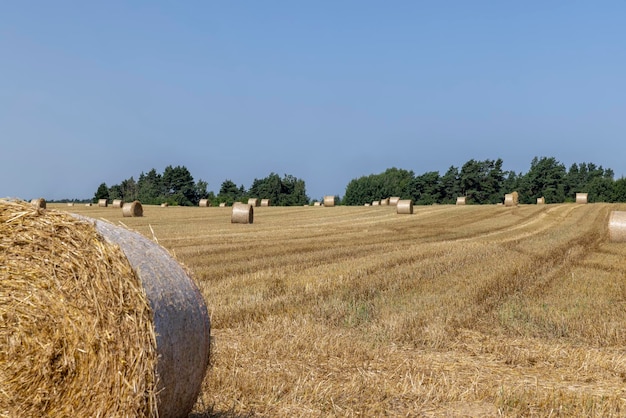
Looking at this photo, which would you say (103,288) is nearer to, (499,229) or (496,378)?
(496,378)

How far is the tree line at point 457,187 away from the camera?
85562mm

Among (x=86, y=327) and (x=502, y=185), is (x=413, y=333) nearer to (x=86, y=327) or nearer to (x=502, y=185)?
(x=86, y=327)

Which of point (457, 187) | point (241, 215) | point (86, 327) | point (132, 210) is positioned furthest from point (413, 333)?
point (457, 187)

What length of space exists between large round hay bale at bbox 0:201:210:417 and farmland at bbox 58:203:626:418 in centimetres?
104

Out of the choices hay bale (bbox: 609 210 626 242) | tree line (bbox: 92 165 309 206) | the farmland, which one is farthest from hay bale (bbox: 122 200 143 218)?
tree line (bbox: 92 165 309 206)

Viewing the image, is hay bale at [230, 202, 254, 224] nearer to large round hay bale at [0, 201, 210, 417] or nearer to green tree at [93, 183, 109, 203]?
large round hay bale at [0, 201, 210, 417]

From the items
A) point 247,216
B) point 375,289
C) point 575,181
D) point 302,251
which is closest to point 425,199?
point 575,181

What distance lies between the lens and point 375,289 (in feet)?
35.9

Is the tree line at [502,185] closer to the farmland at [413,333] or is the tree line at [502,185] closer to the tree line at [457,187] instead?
the tree line at [457,187]

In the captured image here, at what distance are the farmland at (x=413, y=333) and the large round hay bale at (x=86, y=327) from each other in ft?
3.42

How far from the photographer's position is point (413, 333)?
25.8 ft

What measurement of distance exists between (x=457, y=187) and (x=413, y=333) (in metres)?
84.3

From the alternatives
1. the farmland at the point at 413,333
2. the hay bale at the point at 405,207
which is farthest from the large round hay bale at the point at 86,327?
the hay bale at the point at 405,207

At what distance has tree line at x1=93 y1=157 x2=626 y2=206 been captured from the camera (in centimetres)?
8556
